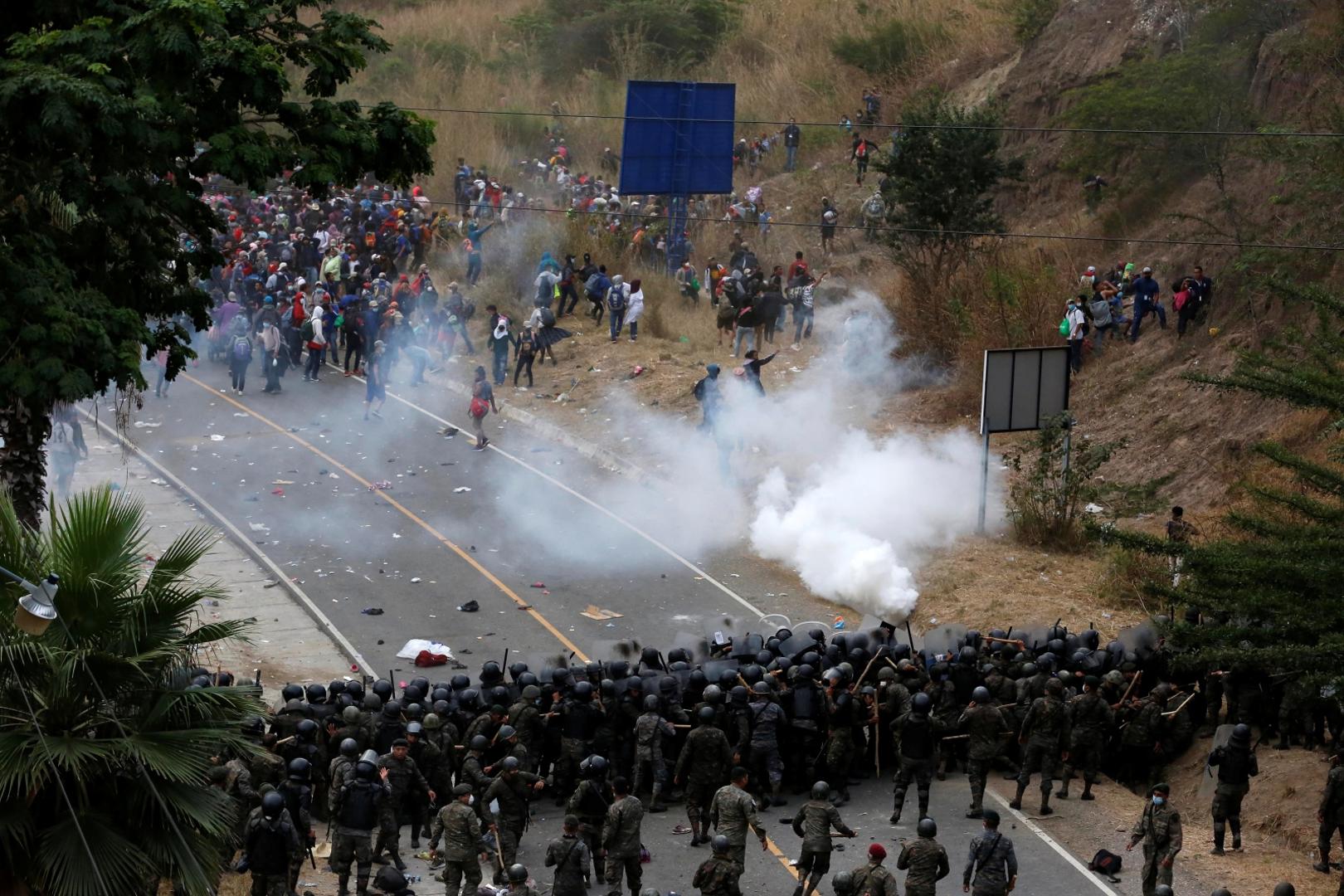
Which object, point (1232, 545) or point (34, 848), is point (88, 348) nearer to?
point (34, 848)

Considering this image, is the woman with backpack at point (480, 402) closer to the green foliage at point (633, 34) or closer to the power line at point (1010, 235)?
the power line at point (1010, 235)

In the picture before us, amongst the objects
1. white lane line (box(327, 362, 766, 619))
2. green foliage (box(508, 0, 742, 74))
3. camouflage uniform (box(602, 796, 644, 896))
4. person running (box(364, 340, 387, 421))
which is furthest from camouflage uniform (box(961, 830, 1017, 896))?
green foliage (box(508, 0, 742, 74))

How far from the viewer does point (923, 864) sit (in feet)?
38.5

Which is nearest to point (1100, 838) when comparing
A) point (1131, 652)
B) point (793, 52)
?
point (1131, 652)

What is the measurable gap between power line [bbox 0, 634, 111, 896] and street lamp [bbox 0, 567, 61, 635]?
1.72 feet

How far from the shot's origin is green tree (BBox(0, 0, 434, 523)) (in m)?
12.8

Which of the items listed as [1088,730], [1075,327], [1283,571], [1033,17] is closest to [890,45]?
[1033,17]

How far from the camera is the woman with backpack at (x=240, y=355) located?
3059cm

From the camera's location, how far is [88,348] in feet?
42.8

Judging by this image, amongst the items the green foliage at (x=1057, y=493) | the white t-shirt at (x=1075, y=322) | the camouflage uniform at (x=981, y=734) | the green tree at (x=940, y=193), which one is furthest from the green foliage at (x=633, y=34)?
the camouflage uniform at (x=981, y=734)

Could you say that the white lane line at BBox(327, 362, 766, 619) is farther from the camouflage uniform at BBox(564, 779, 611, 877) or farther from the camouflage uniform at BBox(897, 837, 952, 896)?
the camouflage uniform at BBox(897, 837, 952, 896)

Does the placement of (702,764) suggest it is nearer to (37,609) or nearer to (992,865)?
(992,865)

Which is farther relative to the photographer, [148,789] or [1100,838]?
[1100,838]

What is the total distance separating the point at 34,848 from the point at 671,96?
83.9ft
